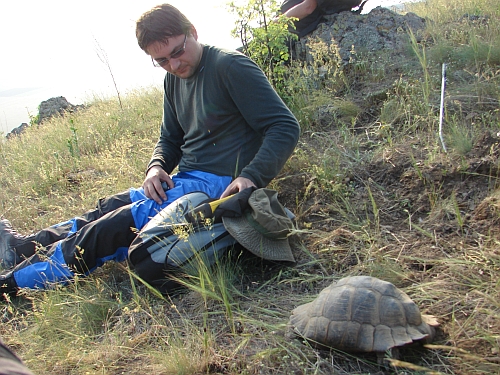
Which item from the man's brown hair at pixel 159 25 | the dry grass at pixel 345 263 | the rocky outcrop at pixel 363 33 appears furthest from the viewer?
the rocky outcrop at pixel 363 33

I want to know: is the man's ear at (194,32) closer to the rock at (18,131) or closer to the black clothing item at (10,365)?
the black clothing item at (10,365)

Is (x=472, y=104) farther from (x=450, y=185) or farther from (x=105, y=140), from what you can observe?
(x=105, y=140)

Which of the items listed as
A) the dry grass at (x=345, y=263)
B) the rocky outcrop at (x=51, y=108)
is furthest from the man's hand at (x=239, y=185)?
the rocky outcrop at (x=51, y=108)

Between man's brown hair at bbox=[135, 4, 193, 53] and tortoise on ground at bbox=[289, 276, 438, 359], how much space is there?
202 centimetres

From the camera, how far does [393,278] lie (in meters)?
2.40

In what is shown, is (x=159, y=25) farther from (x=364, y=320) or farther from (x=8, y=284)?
(x=364, y=320)

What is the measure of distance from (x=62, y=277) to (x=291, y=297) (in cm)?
161

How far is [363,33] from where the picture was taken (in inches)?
205

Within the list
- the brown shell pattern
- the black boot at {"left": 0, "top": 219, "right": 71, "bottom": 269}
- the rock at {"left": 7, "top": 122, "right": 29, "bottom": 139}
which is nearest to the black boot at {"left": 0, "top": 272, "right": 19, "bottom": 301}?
the black boot at {"left": 0, "top": 219, "right": 71, "bottom": 269}

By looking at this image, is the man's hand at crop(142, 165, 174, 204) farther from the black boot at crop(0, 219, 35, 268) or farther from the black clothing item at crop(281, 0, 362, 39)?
the black clothing item at crop(281, 0, 362, 39)

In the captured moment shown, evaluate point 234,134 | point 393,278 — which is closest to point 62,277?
point 234,134

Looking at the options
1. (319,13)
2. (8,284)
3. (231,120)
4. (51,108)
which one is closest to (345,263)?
(231,120)

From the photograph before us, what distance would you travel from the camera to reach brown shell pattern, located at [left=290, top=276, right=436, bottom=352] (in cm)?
193

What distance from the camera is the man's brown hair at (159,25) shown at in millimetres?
2998
